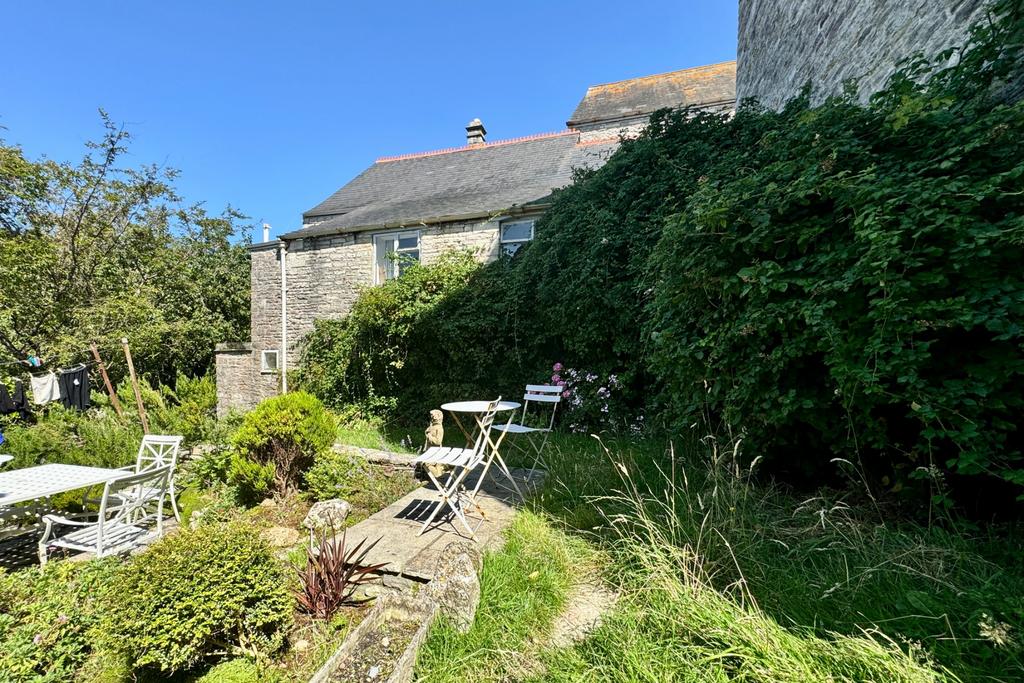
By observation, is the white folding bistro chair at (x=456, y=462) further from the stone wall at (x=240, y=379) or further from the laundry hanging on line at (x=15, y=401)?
the stone wall at (x=240, y=379)

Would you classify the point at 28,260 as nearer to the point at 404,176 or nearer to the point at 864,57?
the point at 404,176

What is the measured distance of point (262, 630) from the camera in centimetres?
243

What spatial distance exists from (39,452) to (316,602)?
20.4ft

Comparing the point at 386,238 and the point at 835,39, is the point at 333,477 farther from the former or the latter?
the point at 835,39

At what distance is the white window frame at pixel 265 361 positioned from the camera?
11000 millimetres

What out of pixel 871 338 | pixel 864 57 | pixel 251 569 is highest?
pixel 864 57

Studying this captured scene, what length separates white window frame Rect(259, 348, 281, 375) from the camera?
1100 centimetres

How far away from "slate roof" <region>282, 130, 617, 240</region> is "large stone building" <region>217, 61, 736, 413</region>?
4 centimetres

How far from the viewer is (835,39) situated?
194 inches

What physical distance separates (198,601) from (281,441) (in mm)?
3111

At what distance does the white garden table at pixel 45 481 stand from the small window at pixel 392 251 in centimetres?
654

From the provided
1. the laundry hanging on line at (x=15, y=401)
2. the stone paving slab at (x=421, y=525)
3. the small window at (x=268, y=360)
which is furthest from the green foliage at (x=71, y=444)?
the stone paving slab at (x=421, y=525)

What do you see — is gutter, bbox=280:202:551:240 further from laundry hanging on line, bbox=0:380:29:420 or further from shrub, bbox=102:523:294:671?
shrub, bbox=102:523:294:671

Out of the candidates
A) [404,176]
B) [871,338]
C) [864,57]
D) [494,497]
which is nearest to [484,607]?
[494,497]
